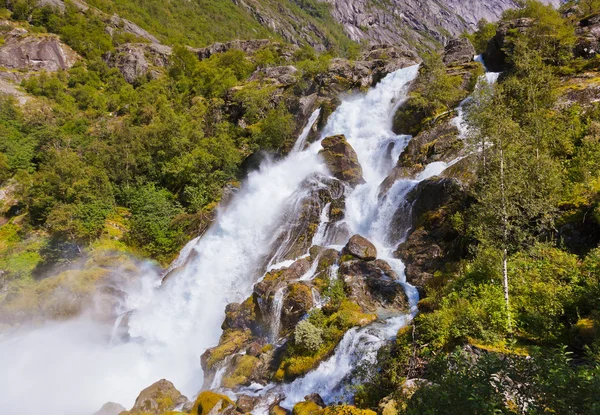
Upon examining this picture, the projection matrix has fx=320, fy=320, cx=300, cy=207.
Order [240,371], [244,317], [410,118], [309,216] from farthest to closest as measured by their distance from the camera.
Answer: [410,118]
[309,216]
[244,317]
[240,371]

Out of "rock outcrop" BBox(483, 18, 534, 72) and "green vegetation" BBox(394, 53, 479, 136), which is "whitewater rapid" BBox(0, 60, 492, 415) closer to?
"green vegetation" BBox(394, 53, 479, 136)

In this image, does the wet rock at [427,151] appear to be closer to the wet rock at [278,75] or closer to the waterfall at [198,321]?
the waterfall at [198,321]

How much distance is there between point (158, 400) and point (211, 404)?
502 centimetres

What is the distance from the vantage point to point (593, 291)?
9.18 meters

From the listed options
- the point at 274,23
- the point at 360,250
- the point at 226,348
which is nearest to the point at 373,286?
the point at 360,250

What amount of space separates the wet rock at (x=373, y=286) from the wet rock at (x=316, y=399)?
19.0 ft

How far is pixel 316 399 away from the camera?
13.4 metres

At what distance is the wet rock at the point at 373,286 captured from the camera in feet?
59.1

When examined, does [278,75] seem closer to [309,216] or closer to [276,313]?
[309,216]

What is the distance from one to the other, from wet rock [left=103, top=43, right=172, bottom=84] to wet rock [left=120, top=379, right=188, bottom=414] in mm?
74918

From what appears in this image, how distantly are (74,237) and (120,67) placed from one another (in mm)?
62019

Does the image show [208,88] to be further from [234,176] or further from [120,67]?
[234,176]

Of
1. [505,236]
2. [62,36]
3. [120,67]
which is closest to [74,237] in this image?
[505,236]

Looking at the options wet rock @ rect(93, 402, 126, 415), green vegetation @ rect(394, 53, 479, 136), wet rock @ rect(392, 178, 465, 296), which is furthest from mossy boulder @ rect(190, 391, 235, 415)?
green vegetation @ rect(394, 53, 479, 136)
